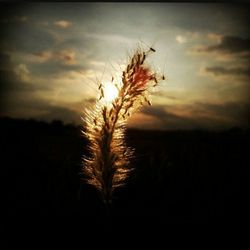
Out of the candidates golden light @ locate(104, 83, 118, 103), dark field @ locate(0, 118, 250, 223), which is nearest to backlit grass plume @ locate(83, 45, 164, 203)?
golden light @ locate(104, 83, 118, 103)

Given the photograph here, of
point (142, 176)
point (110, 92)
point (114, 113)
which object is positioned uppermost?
point (110, 92)

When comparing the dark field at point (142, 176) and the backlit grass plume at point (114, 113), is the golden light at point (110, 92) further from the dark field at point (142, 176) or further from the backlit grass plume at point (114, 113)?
the dark field at point (142, 176)

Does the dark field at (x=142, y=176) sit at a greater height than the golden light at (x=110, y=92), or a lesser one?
lesser

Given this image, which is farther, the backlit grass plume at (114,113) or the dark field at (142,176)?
the dark field at (142,176)

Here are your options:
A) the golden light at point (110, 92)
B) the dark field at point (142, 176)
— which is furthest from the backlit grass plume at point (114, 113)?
the dark field at point (142, 176)

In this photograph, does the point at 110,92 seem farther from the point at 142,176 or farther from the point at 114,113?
the point at 142,176

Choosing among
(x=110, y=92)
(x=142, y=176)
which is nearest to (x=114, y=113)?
(x=110, y=92)

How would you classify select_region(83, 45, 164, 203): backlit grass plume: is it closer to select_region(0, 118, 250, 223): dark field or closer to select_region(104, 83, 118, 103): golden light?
select_region(104, 83, 118, 103): golden light
